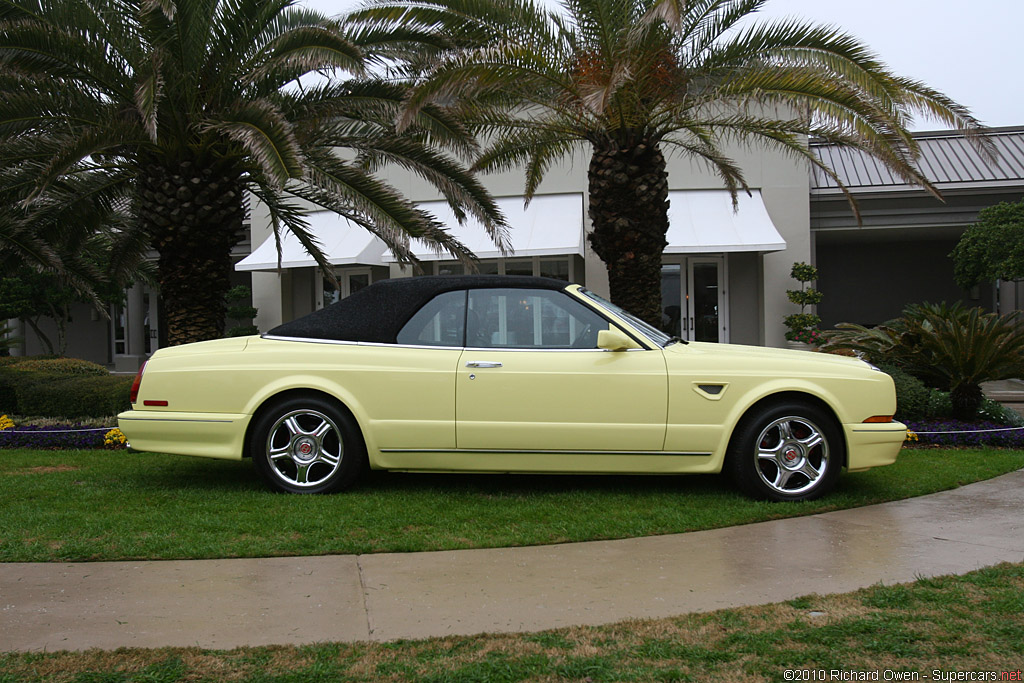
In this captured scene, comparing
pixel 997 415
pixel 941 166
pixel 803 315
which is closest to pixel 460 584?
pixel 997 415

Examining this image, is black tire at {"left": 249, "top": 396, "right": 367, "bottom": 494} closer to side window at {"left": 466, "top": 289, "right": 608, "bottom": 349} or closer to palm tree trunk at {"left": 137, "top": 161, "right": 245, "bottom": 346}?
side window at {"left": 466, "top": 289, "right": 608, "bottom": 349}

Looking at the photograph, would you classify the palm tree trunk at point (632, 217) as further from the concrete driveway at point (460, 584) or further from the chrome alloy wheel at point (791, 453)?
the concrete driveway at point (460, 584)

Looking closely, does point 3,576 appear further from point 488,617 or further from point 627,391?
point 627,391

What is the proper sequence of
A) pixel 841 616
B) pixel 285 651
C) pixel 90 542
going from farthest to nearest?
1. pixel 90 542
2. pixel 841 616
3. pixel 285 651

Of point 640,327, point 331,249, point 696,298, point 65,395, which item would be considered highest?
point 331,249

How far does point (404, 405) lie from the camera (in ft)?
19.5

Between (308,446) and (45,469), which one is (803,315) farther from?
(45,469)

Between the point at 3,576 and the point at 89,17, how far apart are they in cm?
661

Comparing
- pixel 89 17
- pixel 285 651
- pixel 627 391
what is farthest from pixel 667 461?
pixel 89 17

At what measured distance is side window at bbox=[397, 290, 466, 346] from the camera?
6109 mm

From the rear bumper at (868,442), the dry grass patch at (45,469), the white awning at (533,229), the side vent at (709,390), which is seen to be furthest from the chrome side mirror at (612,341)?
the white awning at (533,229)

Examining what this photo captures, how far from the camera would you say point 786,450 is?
5.79 meters

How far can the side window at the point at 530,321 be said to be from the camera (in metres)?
6.02

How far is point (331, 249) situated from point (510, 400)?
12.8 m
